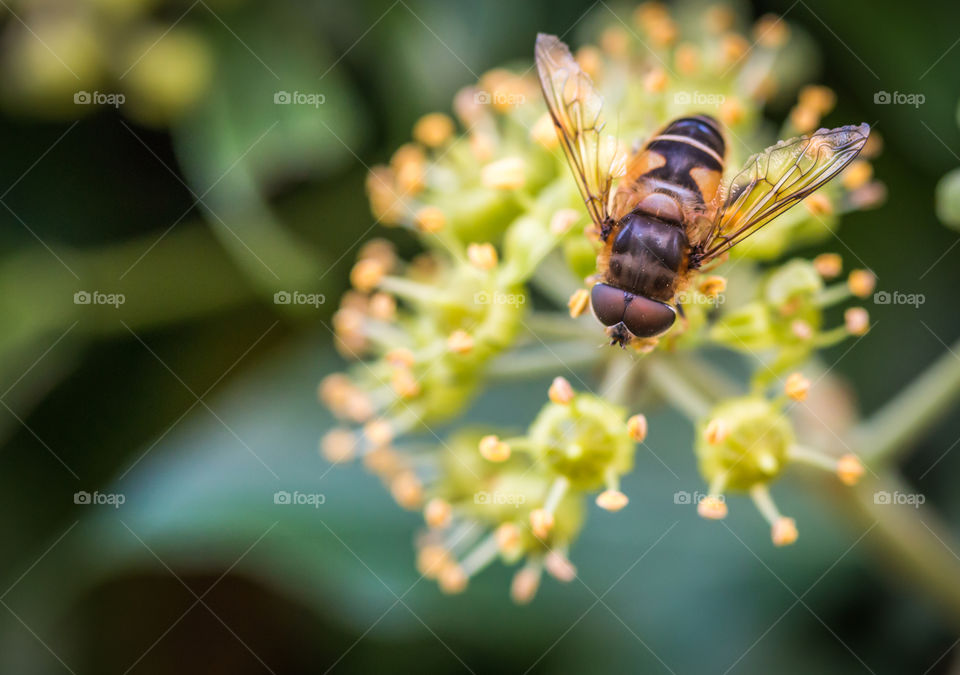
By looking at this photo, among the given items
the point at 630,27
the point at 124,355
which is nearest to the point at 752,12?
the point at 630,27

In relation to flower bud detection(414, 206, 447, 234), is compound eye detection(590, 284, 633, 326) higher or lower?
higher

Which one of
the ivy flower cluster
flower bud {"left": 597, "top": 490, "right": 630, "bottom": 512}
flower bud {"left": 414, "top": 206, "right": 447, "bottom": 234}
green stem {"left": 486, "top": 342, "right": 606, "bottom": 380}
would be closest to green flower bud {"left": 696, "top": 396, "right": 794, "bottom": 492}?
the ivy flower cluster

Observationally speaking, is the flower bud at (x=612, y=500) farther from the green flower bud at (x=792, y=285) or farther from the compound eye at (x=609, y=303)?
the green flower bud at (x=792, y=285)

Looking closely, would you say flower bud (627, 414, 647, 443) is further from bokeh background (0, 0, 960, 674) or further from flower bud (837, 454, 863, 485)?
bokeh background (0, 0, 960, 674)

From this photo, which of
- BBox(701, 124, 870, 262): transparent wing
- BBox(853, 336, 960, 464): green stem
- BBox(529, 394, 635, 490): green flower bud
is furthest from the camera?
BBox(853, 336, 960, 464): green stem

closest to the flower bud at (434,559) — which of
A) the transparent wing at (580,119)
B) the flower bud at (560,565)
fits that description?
the flower bud at (560,565)

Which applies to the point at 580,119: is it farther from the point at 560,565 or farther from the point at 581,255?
the point at 560,565

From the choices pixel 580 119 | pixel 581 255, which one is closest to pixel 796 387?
pixel 581 255
